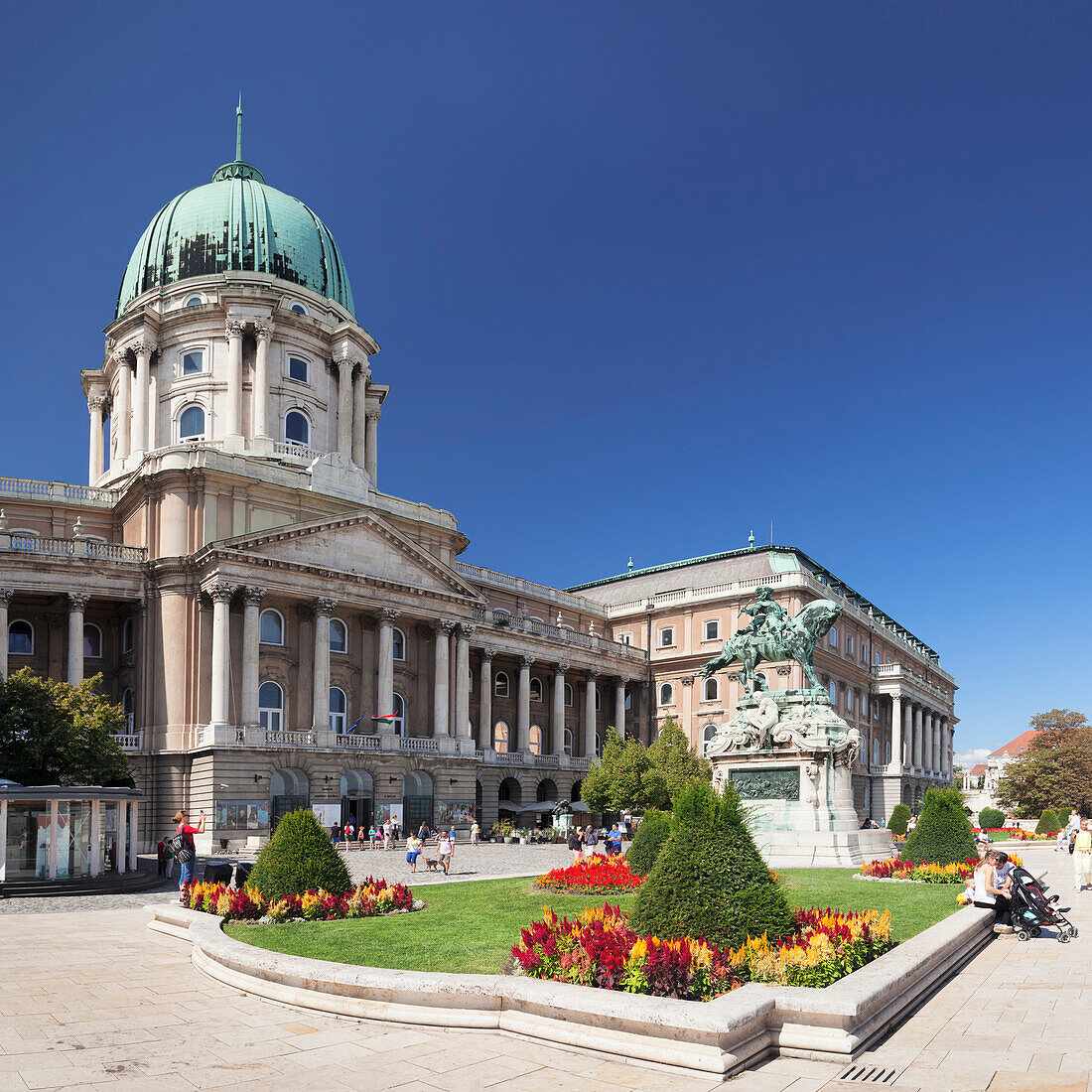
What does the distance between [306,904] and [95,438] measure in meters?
60.5

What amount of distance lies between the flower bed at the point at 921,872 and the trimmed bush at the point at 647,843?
5433mm

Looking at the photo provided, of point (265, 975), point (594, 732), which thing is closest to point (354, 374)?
point (594, 732)

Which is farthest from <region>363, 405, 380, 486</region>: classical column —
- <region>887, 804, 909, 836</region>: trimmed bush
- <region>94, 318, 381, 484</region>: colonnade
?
<region>887, 804, 909, 836</region>: trimmed bush

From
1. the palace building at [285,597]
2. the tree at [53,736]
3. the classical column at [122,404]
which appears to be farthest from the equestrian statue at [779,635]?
the classical column at [122,404]

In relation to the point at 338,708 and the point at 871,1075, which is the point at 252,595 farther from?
the point at 871,1075

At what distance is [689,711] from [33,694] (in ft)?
163

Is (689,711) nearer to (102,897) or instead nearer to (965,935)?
(102,897)

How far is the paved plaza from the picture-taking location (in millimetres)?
8602

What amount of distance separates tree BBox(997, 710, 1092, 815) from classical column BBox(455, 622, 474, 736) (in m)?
57.0

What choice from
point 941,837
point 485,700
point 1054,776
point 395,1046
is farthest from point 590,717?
point 395,1046

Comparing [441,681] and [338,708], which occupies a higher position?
[441,681]

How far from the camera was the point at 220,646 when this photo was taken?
158 ft

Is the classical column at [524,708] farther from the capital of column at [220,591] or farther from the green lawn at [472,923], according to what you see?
the green lawn at [472,923]

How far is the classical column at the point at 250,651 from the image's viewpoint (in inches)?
1914
